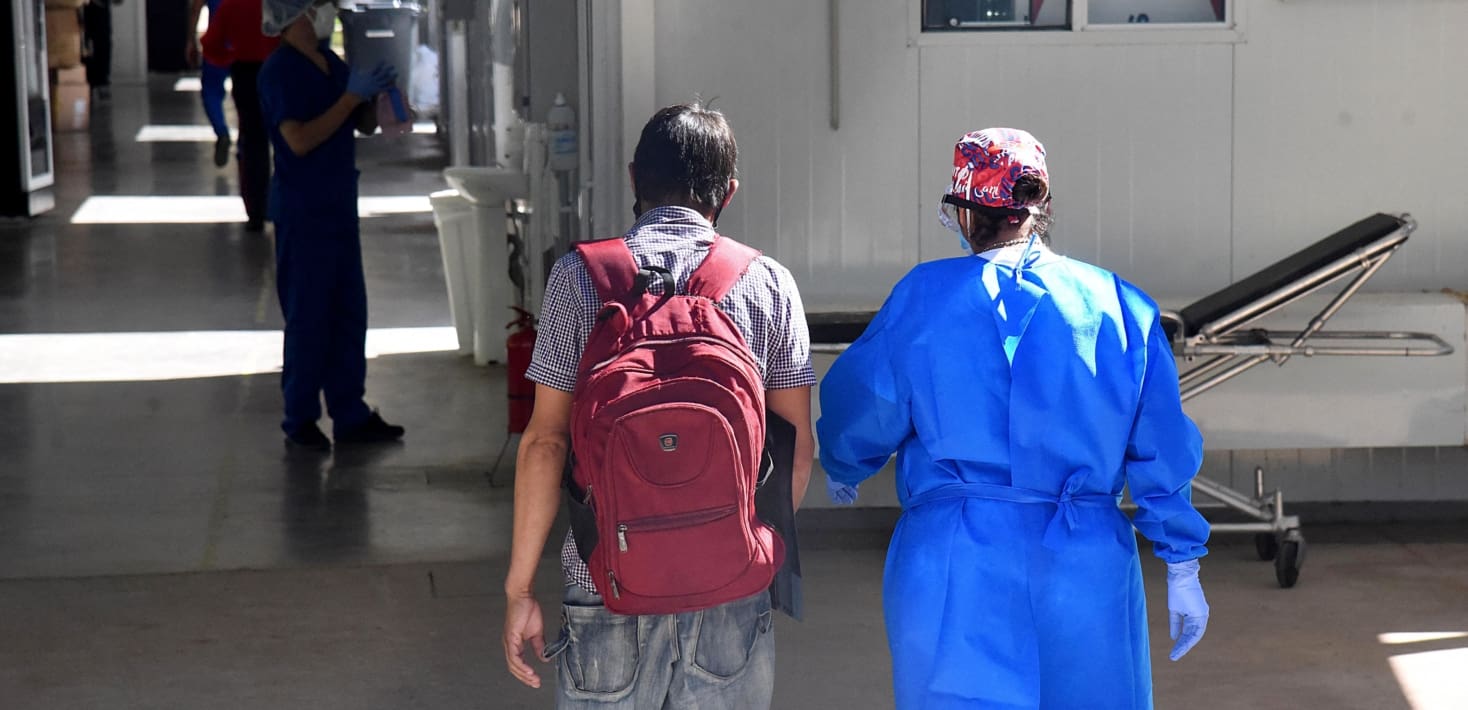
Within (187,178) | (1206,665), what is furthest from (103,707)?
(187,178)

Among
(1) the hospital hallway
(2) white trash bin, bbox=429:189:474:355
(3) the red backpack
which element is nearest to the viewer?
(3) the red backpack

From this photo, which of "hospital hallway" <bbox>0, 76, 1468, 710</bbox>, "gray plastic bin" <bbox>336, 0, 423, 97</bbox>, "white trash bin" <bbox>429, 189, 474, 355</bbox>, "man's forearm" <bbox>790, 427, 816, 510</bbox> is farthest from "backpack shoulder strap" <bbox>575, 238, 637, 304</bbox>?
"gray plastic bin" <bbox>336, 0, 423, 97</bbox>

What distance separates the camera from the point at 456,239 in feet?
27.9

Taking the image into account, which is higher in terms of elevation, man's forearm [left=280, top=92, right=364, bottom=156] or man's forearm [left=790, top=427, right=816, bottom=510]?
man's forearm [left=280, top=92, right=364, bottom=156]

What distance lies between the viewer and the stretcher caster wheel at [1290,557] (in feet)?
17.6

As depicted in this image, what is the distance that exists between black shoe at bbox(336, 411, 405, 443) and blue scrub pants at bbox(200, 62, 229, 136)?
1058 centimetres

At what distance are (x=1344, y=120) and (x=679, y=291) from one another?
3994 millimetres

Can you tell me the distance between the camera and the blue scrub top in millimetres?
6668

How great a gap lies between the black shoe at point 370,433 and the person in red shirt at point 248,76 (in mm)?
5627

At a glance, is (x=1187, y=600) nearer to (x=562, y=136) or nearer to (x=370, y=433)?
(x=562, y=136)

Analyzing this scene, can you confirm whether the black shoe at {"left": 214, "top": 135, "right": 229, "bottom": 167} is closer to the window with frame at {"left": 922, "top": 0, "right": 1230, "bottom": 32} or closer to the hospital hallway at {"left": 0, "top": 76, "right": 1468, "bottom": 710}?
the hospital hallway at {"left": 0, "top": 76, "right": 1468, "bottom": 710}

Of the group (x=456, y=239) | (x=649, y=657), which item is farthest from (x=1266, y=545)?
(x=456, y=239)

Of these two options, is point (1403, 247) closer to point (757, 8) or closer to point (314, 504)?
point (757, 8)

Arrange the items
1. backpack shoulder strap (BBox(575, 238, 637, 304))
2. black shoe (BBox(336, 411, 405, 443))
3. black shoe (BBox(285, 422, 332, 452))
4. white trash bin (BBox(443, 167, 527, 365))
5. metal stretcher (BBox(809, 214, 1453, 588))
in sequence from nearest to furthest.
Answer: backpack shoulder strap (BBox(575, 238, 637, 304))
metal stretcher (BBox(809, 214, 1453, 588))
black shoe (BBox(285, 422, 332, 452))
black shoe (BBox(336, 411, 405, 443))
white trash bin (BBox(443, 167, 527, 365))
